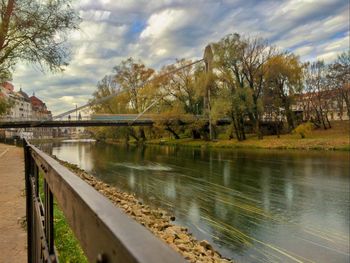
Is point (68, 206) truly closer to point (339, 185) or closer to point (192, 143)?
point (339, 185)

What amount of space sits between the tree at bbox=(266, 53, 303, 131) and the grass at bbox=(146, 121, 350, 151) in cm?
476

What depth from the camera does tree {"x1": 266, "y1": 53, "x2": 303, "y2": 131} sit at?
133 feet

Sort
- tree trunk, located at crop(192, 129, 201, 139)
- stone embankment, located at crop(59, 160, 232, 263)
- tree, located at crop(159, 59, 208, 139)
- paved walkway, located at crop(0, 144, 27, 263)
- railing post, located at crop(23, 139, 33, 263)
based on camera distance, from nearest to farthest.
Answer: railing post, located at crop(23, 139, 33, 263) → paved walkway, located at crop(0, 144, 27, 263) → stone embankment, located at crop(59, 160, 232, 263) → tree, located at crop(159, 59, 208, 139) → tree trunk, located at crop(192, 129, 201, 139)

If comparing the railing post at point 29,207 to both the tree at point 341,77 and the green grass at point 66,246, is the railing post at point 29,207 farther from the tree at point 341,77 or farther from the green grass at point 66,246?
the tree at point 341,77

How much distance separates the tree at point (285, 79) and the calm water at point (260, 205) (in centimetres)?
2046

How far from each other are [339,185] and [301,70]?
29914 millimetres

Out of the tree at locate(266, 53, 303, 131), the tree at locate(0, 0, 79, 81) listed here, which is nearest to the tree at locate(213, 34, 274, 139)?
the tree at locate(266, 53, 303, 131)

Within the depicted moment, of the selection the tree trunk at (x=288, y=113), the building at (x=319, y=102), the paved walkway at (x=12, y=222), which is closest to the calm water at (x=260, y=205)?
the paved walkway at (x=12, y=222)

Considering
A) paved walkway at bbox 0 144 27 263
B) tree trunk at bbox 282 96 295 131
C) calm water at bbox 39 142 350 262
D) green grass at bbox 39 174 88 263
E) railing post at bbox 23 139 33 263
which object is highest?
tree trunk at bbox 282 96 295 131

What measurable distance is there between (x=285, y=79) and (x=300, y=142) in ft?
31.7

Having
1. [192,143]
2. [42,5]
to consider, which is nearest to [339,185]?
[42,5]

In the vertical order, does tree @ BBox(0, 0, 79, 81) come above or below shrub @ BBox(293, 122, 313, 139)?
above

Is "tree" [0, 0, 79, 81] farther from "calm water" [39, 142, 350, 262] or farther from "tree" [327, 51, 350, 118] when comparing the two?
"tree" [327, 51, 350, 118]

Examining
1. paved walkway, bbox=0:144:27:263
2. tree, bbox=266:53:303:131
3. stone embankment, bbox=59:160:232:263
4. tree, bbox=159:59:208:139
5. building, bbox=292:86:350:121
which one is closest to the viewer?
paved walkway, bbox=0:144:27:263
